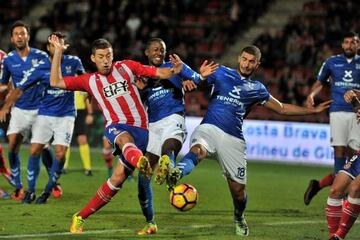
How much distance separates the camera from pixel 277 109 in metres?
10.3

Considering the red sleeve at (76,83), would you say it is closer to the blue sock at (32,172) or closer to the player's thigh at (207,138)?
the player's thigh at (207,138)

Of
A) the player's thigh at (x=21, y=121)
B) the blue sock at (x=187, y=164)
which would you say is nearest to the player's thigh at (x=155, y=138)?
the blue sock at (x=187, y=164)

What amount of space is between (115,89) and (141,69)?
367 millimetres

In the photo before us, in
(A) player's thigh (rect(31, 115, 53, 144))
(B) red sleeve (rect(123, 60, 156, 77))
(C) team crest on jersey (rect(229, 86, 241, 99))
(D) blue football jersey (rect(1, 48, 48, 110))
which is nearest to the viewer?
(B) red sleeve (rect(123, 60, 156, 77))

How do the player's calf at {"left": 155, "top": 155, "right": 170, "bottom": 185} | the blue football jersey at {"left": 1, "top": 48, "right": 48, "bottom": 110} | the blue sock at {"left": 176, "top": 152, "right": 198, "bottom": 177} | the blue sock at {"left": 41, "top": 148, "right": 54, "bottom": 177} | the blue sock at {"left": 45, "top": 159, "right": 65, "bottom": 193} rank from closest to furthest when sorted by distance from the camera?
the player's calf at {"left": 155, "top": 155, "right": 170, "bottom": 185} → the blue sock at {"left": 176, "top": 152, "right": 198, "bottom": 177} → the blue sock at {"left": 45, "top": 159, "right": 65, "bottom": 193} → the blue football jersey at {"left": 1, "top": 48, "right": 48, "bottom": 110} → the blue sock at {"left": 41, "top": 148, "right": 54, "bottom": 177}

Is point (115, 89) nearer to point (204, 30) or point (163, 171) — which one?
point (163, 171)

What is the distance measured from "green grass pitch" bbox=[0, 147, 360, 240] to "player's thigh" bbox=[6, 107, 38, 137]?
110 cm

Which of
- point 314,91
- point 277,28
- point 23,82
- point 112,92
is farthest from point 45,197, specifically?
point 277,28

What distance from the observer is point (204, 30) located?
27.8 m

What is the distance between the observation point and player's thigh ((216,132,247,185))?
9977 millimetres

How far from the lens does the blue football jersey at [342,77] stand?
43.0 feet

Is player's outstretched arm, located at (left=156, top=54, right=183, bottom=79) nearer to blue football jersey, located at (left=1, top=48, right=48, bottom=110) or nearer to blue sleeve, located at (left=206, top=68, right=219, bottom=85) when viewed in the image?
blue sleeve, located at (left=206, top=68, right=219, bottom=85)

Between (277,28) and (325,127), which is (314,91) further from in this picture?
(277,28)

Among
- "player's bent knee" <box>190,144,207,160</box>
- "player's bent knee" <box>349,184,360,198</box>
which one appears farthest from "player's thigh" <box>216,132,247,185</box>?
"player's bent knee" <box>349,184,360,198</box>
